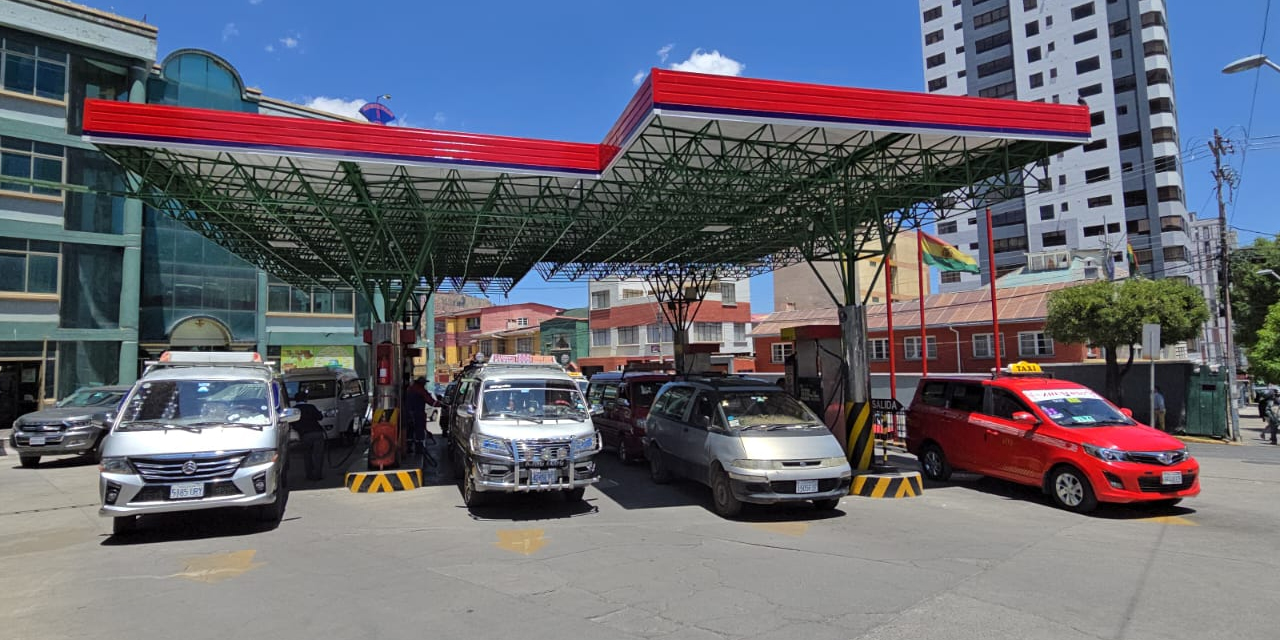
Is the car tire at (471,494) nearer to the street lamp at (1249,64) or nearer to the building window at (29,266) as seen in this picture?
the street lamp at (1249,64)

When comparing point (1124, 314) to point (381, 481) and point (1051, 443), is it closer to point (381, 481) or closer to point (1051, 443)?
point (1051, 443)

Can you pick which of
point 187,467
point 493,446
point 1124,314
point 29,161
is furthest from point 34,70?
point 1124,314

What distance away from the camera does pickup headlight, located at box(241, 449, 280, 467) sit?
8.29 m

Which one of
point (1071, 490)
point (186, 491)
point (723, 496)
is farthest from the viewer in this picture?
point (1071, 490)

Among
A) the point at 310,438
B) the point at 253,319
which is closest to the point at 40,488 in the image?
the point at 310,438

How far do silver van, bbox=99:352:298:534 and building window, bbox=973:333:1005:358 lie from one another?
33180mm

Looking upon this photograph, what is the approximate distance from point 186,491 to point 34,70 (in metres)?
26.4

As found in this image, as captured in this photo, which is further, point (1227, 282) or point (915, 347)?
point (915, 347)

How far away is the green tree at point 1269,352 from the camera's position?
2448cm

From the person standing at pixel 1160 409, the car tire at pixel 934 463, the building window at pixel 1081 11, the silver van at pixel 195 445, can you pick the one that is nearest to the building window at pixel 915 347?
the person standing at pixel 1160 409

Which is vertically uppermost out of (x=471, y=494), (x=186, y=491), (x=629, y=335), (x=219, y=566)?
(x=629, y=335)

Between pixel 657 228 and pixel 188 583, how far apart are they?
44.1 ft

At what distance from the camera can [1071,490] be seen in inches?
382

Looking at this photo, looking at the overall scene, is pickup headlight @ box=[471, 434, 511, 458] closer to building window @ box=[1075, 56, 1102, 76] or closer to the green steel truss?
the green steel truss
